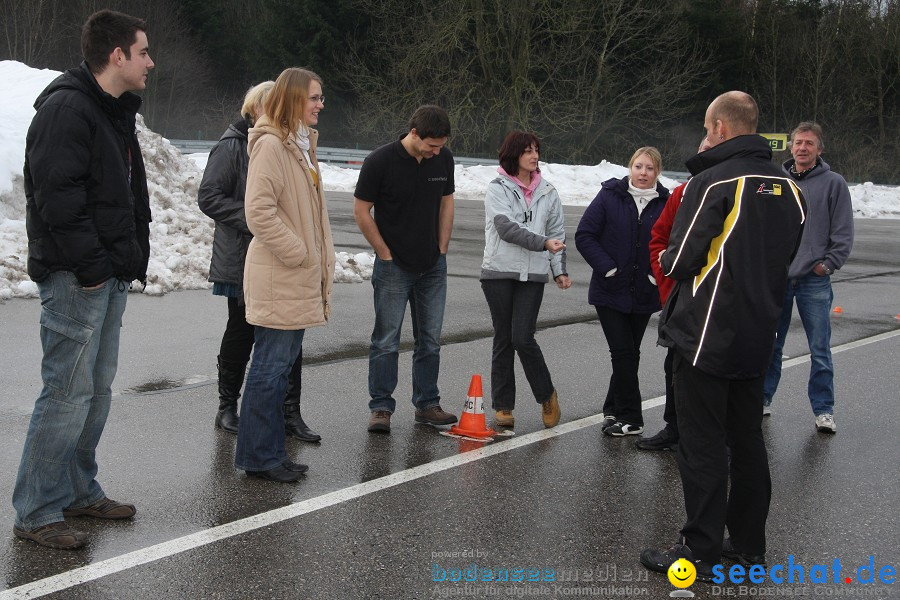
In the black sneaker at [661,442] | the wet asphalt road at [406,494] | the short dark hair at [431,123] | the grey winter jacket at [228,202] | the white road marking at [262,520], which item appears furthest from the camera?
the black sneaker at [661,442]

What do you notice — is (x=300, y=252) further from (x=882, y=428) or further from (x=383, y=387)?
(x=882, y=428)

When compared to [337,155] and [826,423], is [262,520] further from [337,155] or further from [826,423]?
[337,155]

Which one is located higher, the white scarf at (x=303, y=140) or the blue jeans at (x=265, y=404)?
the white scarf at (x=303, y=140)

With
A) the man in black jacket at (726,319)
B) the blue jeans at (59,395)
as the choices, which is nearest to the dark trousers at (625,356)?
the man in black jacket at (726,319)

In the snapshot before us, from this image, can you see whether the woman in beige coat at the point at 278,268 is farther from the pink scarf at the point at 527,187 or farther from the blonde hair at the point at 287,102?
the pink scarf at the point at 527,187

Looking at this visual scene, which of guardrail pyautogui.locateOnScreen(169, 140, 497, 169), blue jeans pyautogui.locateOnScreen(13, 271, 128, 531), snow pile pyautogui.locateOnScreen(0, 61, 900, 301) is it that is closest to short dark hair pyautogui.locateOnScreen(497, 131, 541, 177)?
blue jeans pyautogui.locateOnScreen(13, 271, 128, 531)

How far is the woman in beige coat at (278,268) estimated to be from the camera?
5.09 meters

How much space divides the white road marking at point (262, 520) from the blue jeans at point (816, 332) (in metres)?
1.46

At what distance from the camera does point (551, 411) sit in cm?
652

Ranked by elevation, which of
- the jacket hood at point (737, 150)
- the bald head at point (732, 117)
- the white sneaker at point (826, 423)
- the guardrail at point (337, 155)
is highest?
the bald head at point (732, 117)

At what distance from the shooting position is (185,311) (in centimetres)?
973

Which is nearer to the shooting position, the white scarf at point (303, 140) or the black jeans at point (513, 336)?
the white scarf at point (303, 140)

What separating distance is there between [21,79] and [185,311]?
671 cm

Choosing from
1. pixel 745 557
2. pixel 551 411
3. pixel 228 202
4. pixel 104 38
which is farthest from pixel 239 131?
pixel 745 557
